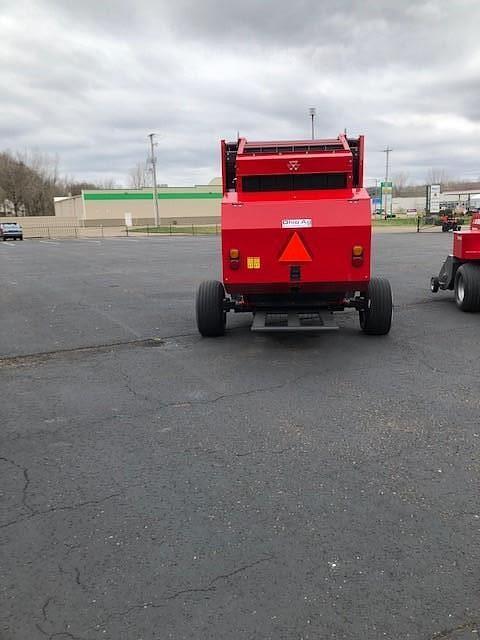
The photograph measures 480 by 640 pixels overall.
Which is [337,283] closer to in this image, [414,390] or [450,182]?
[414,390]

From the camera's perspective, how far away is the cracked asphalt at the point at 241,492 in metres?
2.52

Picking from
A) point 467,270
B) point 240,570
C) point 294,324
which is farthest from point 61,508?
point 467,270

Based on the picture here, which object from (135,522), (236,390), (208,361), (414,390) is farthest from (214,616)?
(208,361)

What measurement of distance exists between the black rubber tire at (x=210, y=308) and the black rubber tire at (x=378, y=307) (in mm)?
2083

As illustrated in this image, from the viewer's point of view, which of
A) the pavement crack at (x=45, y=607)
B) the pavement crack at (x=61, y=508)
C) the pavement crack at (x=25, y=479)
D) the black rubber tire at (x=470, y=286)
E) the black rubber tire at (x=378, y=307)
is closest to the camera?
the pavement crack at (x=45, y=607)

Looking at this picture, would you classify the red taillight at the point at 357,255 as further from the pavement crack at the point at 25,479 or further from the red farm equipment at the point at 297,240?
the pavement crack at the point at 25,479

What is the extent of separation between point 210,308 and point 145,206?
74.8 m

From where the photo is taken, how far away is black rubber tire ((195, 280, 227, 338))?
7816mm

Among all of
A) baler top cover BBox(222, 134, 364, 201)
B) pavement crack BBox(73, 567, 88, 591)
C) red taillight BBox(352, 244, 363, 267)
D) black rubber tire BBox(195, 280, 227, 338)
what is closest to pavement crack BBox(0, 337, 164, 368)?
black rubber tire BBox(195, 280, 227, 338)

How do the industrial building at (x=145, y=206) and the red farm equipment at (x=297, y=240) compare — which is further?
the industrial building at (x=145, y=206)

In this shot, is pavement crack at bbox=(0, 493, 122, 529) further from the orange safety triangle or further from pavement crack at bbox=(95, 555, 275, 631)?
the orange safety triangle

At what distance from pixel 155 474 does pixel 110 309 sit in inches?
281

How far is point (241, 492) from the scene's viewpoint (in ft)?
11.6

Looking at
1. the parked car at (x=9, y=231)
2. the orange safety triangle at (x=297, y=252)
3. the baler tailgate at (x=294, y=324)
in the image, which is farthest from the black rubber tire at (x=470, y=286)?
the parked car at (x=9, y=231)
